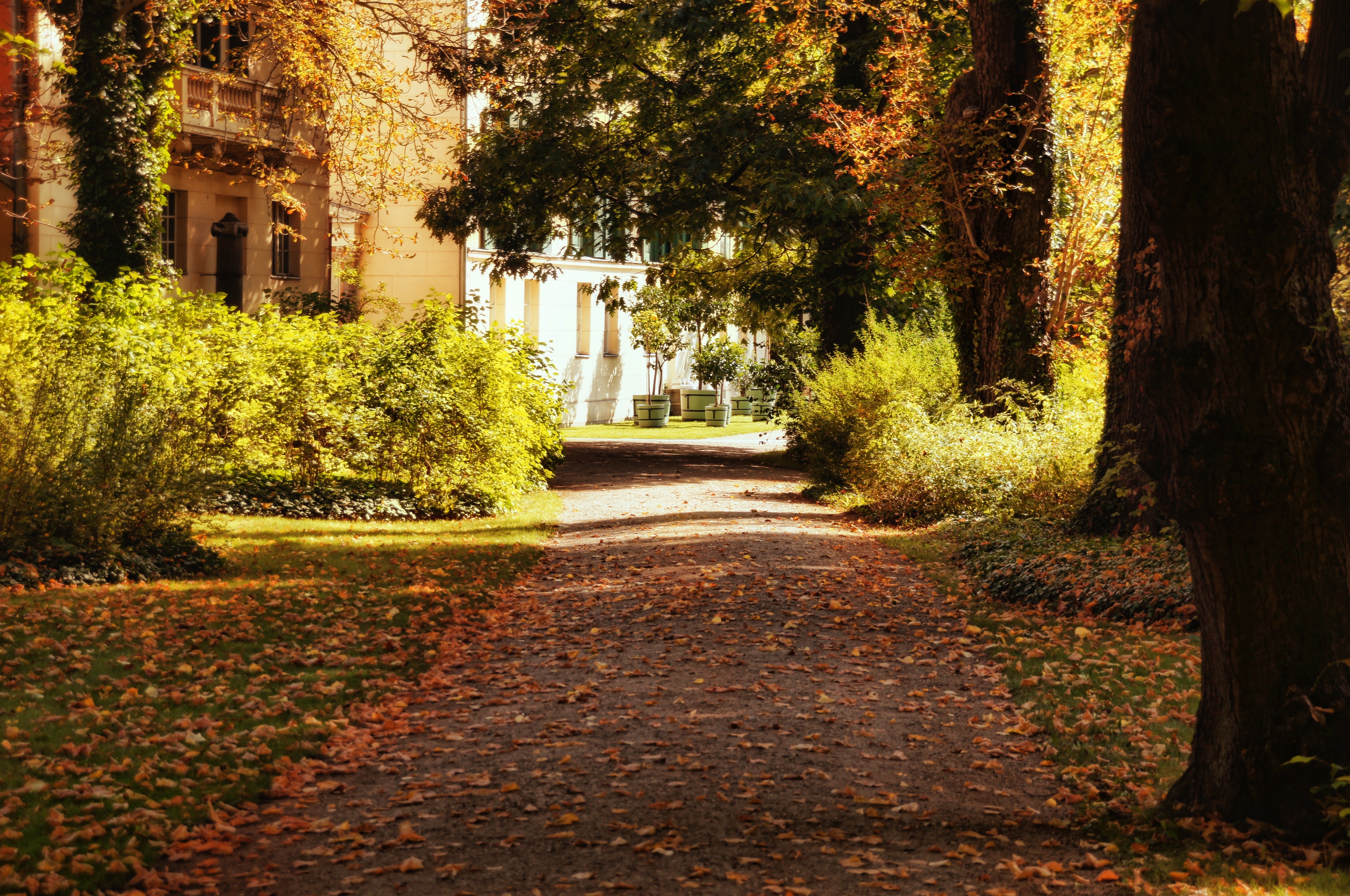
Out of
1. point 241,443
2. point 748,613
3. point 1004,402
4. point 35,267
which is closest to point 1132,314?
point 748,613

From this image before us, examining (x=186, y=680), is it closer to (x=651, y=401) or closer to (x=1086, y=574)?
(x=1086, y=574)

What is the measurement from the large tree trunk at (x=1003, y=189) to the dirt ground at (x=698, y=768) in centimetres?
646

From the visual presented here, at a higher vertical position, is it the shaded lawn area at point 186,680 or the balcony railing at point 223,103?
the balcony railing at point 223,103

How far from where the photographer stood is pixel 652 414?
38.1 metres

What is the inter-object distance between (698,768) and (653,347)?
1338 inches

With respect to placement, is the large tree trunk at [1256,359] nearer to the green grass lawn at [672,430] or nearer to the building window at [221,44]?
the building window at [221,44]

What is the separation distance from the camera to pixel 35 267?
559 inches

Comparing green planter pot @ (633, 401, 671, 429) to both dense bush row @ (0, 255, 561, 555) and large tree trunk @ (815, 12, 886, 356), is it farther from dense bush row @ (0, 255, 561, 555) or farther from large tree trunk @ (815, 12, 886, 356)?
dense bush row @ (0, 255, 561, 555)

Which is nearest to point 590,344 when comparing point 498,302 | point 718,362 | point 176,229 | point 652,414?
point 652,414

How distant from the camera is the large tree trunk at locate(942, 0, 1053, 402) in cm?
1511

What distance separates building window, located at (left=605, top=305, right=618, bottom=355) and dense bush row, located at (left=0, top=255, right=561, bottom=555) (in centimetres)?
2267

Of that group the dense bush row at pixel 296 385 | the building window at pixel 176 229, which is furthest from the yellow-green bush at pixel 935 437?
the building window at pixel 176 229

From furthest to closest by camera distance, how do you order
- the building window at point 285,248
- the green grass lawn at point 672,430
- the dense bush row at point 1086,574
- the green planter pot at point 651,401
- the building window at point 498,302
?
the green planter pot at point 651,401 → the building window at point 498,302 → the green grass lawn at point 672,430 → the building window at point 285,248 → the dense bush row at point 1086,574

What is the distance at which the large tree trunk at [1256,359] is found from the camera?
4180mm
